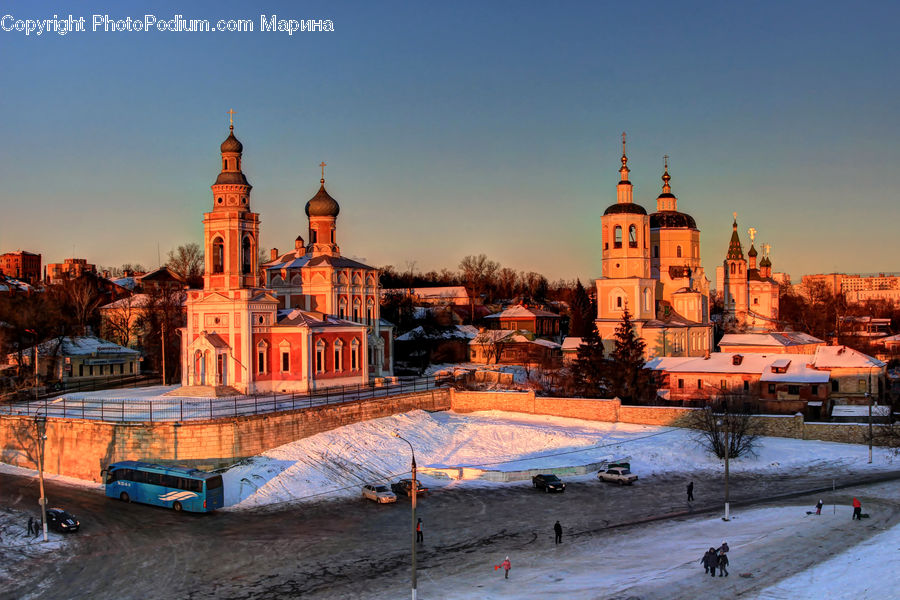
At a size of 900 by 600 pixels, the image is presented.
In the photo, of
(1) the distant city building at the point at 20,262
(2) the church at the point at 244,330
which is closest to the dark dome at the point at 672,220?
(2) the church at the point at 244,330

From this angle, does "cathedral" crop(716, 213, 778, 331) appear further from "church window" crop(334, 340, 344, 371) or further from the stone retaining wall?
the stone retaining wall

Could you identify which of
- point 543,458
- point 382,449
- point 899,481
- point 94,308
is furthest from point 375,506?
point 94,308

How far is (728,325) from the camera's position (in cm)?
8725

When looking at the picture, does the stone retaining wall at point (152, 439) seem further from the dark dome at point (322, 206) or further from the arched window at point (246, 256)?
the dark dome at point (322, 206)

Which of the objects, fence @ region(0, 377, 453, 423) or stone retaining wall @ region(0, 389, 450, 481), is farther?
fence @ region(0, 377, 453, 423)

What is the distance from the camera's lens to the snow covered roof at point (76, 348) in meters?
53.8

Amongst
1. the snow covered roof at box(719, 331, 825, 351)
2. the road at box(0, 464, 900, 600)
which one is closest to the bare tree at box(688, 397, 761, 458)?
the road at box(0, 464, 900, 600)

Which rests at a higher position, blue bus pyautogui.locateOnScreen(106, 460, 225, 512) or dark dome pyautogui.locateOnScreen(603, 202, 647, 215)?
dark dome pyautogui.locateOnScreen(603, 202, 647, 215)

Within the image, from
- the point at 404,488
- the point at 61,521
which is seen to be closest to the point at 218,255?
the point at 404,488

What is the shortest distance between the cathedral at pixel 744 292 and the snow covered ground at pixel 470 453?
165 feet

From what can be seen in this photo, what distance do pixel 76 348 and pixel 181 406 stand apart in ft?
74.9

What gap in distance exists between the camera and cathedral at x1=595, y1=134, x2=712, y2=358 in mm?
63750

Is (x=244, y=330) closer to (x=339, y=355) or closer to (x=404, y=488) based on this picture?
(x=339, y=355)

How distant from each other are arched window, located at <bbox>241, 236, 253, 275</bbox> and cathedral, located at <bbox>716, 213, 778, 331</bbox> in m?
57.6
